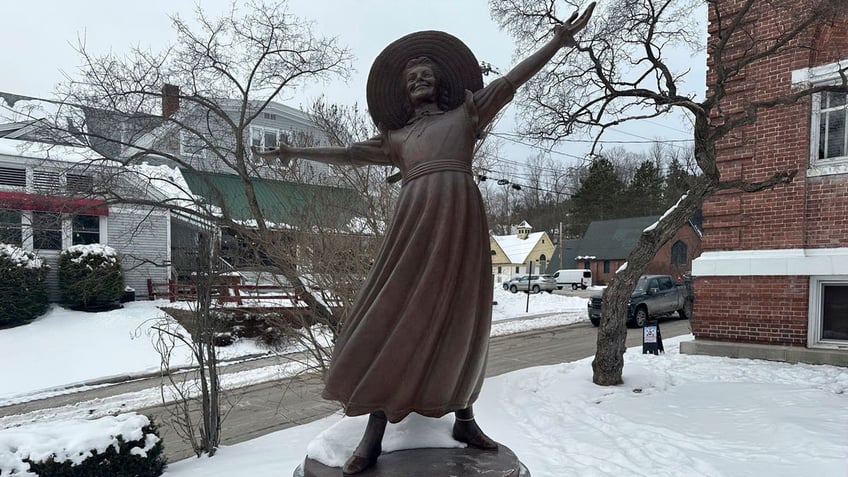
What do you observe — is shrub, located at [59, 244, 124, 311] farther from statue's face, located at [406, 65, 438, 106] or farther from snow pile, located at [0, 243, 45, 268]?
statue's face, located at [406, 65, 438, 106]

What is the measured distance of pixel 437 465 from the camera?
2.53 meters

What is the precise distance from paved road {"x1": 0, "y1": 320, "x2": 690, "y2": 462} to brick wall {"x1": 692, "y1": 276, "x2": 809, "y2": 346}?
9.36 feet

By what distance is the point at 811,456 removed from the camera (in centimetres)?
531

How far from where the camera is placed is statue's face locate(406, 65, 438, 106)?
289 cm

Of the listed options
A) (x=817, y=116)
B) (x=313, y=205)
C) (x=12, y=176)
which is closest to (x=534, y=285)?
(x=817, y=116)

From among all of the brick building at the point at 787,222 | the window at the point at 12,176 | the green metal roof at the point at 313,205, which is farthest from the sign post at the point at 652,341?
the window at the point at 12,176

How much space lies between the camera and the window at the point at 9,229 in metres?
10.9

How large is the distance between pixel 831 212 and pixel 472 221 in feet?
32.7

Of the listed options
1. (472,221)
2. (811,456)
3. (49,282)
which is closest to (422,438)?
(472,221)

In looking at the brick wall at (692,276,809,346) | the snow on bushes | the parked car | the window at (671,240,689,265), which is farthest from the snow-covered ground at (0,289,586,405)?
the window at (671,240,689,265)

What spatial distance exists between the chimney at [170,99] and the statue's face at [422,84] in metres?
9.57

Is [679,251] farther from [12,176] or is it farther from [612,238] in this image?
[12,176]

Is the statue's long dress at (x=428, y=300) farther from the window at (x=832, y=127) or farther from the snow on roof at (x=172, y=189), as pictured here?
the window at (x=832, y=127)

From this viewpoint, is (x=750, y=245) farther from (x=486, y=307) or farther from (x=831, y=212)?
(x=486, y=307)
